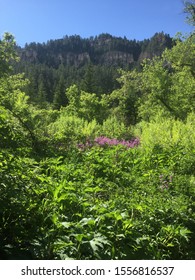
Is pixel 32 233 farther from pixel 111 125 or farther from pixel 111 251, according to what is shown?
pixel 111 125

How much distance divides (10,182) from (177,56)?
20.6m

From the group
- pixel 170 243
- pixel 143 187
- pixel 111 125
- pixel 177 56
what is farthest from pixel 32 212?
pixel 177 56

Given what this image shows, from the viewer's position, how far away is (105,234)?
11.4 ft

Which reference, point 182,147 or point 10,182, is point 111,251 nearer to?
point 10,182

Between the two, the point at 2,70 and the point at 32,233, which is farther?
the point at 2,70

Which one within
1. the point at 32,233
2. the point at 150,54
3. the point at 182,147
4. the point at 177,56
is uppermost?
the point at 150,54

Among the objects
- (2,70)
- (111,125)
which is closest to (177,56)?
(111,125)

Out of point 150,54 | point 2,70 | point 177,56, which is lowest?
point 2,70

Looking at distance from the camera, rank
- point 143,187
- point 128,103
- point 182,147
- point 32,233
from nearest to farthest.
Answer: point 32,233, point 143,187, point 182,147, point 128,103

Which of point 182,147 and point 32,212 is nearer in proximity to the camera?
point 32,212

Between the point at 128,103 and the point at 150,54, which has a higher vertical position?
the point at 150,54

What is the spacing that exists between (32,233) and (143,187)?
2.75 meters

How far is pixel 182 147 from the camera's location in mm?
8625
